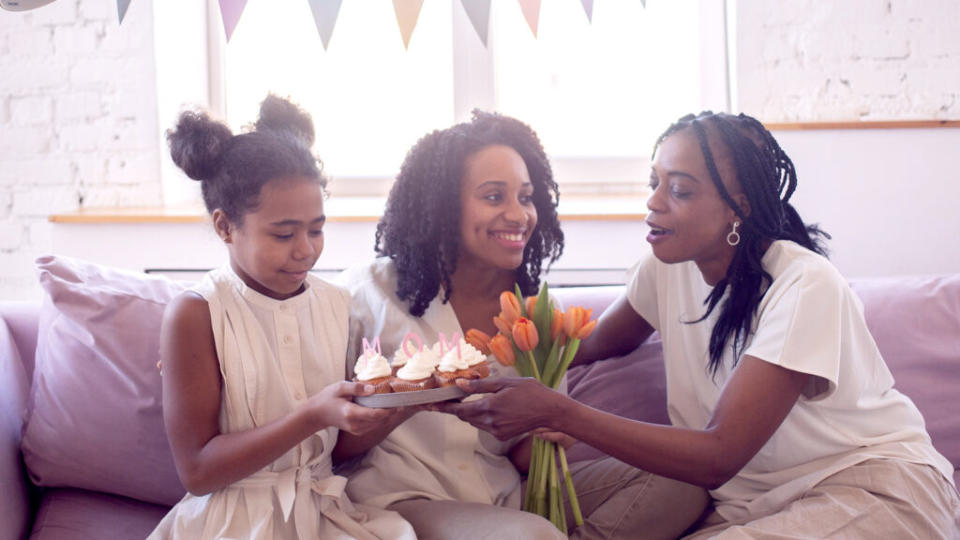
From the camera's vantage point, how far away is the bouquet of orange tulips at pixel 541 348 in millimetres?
1495

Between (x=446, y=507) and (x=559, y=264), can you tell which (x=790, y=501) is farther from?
(x=559, y=264)

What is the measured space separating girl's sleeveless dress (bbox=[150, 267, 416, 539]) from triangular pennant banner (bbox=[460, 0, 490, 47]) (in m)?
1.51

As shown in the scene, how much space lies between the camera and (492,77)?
→ 3150 mm

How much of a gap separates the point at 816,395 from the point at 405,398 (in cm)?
78

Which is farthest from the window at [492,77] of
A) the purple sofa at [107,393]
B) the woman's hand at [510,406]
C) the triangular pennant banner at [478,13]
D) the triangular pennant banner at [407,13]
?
the woman's hand at [510,406]

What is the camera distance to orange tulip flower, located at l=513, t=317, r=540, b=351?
146 cm

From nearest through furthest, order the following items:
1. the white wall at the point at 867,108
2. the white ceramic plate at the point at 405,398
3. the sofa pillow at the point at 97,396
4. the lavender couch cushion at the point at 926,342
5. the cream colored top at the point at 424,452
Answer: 1. the white ceramic plate at the point at 405,398
2. the cream colored top at the point at 424,452
3. the sofa pillow at the point at 97,396
4. the lavender couch cushion at the point at 926,342
5. the white wall at the point at 867,108

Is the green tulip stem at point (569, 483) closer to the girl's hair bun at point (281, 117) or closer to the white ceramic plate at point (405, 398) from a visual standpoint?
the white ceramic plate at point (405, 398)

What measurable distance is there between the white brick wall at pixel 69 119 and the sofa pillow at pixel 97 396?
4.25 ft

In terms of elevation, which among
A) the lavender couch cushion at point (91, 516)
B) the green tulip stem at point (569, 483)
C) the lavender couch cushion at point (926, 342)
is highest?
the lavender couch cushion at point (926, 342)

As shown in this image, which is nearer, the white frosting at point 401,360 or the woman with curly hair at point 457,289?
the white frosting at point 401,360

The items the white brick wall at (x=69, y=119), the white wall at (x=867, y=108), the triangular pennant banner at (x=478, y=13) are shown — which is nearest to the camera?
the white wall at (x=867, y=108)

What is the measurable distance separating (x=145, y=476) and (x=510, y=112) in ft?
6.54

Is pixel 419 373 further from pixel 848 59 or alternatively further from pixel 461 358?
pixel 848 59
